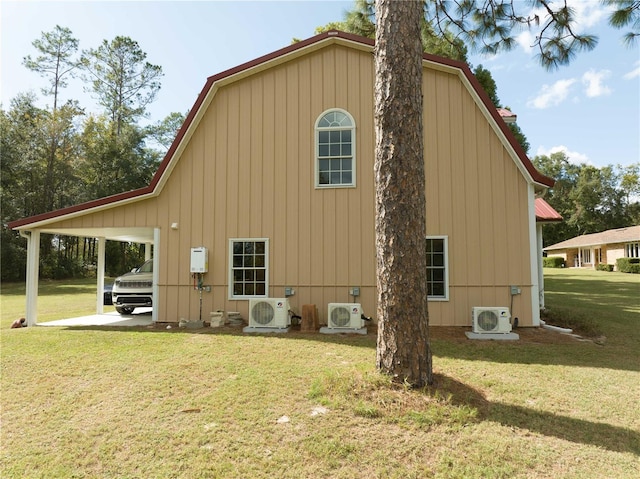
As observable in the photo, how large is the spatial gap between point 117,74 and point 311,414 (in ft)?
113

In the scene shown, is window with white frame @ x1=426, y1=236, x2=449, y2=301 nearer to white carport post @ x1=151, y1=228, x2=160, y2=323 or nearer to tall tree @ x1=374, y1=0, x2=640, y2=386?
tall tree @ x1=374, y1=0, x2=640, y2=386

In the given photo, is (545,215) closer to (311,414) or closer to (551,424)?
(551,424)

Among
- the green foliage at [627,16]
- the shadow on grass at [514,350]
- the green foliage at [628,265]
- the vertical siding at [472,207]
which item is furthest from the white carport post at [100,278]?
the green foliage at [628,265]

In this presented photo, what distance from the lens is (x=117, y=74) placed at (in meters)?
30.0

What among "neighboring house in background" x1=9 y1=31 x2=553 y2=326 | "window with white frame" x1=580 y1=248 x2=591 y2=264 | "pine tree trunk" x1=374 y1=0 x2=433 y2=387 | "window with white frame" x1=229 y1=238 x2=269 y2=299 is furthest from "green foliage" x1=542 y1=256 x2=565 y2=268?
"pine tree trunk" x1=374 y1=0 x2=433 y2=387

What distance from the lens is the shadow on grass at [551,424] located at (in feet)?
10.0

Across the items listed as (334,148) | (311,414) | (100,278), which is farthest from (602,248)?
(311,414)

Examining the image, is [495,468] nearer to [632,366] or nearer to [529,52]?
[632,366]

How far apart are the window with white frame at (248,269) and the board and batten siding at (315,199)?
0.16 m

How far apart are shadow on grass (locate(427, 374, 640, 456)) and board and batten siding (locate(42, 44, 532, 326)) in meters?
4.15

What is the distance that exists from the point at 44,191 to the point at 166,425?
30.1 metres

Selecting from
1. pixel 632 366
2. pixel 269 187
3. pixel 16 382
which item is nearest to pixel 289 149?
pixel 269 187

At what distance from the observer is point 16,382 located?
4559mm

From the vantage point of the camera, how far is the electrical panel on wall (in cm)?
816
